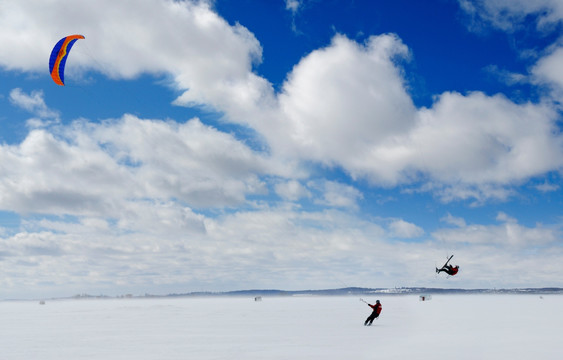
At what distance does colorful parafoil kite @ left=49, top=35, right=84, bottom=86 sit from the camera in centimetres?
2903

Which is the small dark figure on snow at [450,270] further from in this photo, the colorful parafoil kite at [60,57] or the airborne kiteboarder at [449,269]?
the colorful parafoil kite at [60,57]

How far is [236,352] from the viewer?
691 inches

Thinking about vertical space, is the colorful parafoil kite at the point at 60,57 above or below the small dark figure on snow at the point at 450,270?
above

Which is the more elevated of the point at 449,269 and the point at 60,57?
the point at 60,57

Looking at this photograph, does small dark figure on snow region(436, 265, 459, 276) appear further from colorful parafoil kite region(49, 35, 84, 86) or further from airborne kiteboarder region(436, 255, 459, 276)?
colorful parafoil kite region(49, 35, 84, 86)

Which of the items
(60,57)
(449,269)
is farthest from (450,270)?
(60,57)

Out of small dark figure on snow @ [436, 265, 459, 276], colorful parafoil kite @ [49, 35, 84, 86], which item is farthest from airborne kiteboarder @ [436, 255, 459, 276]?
colorful parafoil kite @ [49, 35, 84, 86]

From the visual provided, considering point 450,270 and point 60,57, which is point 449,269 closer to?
point 450,270

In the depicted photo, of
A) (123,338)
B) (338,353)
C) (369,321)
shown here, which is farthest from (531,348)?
(123,338)

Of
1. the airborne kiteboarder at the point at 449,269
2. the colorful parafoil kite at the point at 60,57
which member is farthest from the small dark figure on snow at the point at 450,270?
the colorful parafoil kite at the point at 60,57

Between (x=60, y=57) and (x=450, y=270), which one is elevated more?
(x=60, y=57)

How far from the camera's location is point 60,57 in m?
29.7

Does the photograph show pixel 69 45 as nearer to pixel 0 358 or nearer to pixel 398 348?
pixel 0 358

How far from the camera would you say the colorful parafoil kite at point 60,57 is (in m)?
29.0
